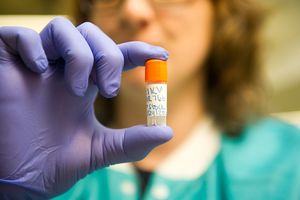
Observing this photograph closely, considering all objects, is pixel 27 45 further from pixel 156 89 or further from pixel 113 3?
pixel 113 3

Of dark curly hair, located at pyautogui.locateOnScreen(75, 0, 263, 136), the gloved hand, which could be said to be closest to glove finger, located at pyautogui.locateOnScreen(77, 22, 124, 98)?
the gloved hand

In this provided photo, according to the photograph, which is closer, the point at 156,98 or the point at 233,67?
the point at 156,98

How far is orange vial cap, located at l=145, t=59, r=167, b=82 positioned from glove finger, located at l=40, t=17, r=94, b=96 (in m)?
0.10

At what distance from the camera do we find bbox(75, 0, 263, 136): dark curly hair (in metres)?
1.39

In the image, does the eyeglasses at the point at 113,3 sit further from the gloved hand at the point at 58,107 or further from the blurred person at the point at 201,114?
the gloved hand at the point at 58,107

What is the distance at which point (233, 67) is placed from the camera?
1.51 meters

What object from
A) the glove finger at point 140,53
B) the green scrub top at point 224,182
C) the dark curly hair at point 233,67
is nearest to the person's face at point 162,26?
the dark curly hair at point 233,67

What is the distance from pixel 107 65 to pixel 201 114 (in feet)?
2.48

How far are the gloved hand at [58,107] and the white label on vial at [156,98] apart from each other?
33mm

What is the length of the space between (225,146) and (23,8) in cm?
98

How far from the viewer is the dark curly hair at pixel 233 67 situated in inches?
54.9

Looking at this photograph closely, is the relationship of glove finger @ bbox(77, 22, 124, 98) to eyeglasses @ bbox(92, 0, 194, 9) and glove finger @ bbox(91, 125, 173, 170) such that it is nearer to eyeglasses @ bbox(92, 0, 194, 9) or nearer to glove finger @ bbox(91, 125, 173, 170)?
glove finger @ bbox(91, 125, 173, 170)

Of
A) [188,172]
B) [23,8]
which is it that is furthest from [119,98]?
[23,8]

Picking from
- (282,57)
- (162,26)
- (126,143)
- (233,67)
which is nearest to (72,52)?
(126,143)
